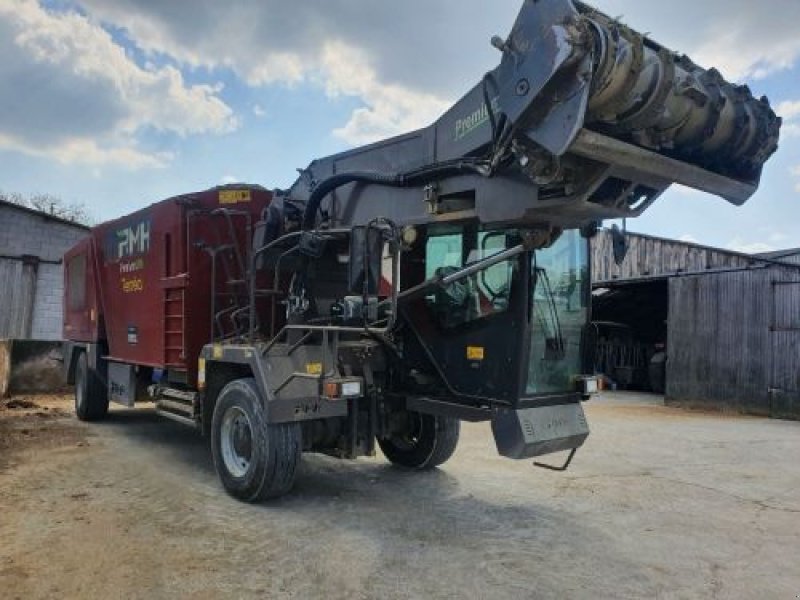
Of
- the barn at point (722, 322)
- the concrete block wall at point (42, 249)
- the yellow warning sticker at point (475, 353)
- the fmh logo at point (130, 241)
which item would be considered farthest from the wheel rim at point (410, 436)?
the concrete block wall at point (42, 249)

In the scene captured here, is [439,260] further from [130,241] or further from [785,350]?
[785,350]

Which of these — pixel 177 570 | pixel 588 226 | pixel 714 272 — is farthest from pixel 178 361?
pixel 714 272

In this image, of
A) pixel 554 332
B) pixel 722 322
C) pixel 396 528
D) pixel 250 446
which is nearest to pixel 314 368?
pixel 250 446

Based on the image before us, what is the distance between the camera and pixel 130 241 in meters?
8.99

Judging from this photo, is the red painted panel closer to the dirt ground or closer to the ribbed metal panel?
the dirt ground

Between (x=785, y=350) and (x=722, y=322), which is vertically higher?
(x=722, y=322)

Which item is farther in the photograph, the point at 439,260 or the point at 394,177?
the point at 439,260

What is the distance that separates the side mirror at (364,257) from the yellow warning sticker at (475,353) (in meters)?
1.06

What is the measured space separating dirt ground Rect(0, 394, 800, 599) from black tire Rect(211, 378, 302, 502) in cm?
19

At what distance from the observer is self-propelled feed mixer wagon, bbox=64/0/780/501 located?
4.20 meters

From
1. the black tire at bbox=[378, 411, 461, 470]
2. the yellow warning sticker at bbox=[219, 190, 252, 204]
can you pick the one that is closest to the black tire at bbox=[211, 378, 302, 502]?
the black tire at bbox=[378, 411, 461, 470]

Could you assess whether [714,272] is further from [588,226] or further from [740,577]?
[740,577]

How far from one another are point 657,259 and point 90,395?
15.3 metres

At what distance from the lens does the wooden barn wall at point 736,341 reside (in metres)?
14.6
